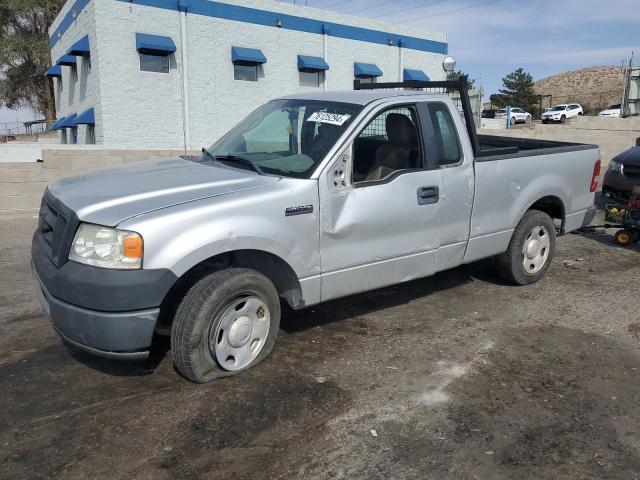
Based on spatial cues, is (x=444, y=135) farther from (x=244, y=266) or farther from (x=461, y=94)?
(x=244, y=266)

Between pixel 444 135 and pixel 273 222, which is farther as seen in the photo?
pixel 444 135

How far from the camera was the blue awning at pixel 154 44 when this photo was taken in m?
16.8

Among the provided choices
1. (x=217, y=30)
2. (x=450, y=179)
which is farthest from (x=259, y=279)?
(x=217, y=30)

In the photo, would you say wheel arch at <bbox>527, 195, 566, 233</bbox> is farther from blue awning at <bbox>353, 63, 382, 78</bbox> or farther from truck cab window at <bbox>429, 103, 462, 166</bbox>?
blue awning at <bbox>353, 63, 382, 78</bbox>

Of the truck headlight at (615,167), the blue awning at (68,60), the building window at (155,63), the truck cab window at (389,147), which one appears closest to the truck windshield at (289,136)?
the truck cab window at (389,147)

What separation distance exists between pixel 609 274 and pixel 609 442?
12.5 feet

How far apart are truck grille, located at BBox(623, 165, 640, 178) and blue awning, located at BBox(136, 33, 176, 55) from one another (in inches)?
533

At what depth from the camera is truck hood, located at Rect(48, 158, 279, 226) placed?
3.35 m

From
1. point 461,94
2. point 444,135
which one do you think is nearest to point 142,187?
point 444,135

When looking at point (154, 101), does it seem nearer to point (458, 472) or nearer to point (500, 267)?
point (500, 267)

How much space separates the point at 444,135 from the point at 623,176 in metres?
5.20

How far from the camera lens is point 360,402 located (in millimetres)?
3537

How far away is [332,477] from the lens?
2799mm

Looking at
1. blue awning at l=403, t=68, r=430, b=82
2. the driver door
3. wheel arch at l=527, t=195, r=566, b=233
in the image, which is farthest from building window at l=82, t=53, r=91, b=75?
wheel arch at l=527, t=195, r=566, b=233
